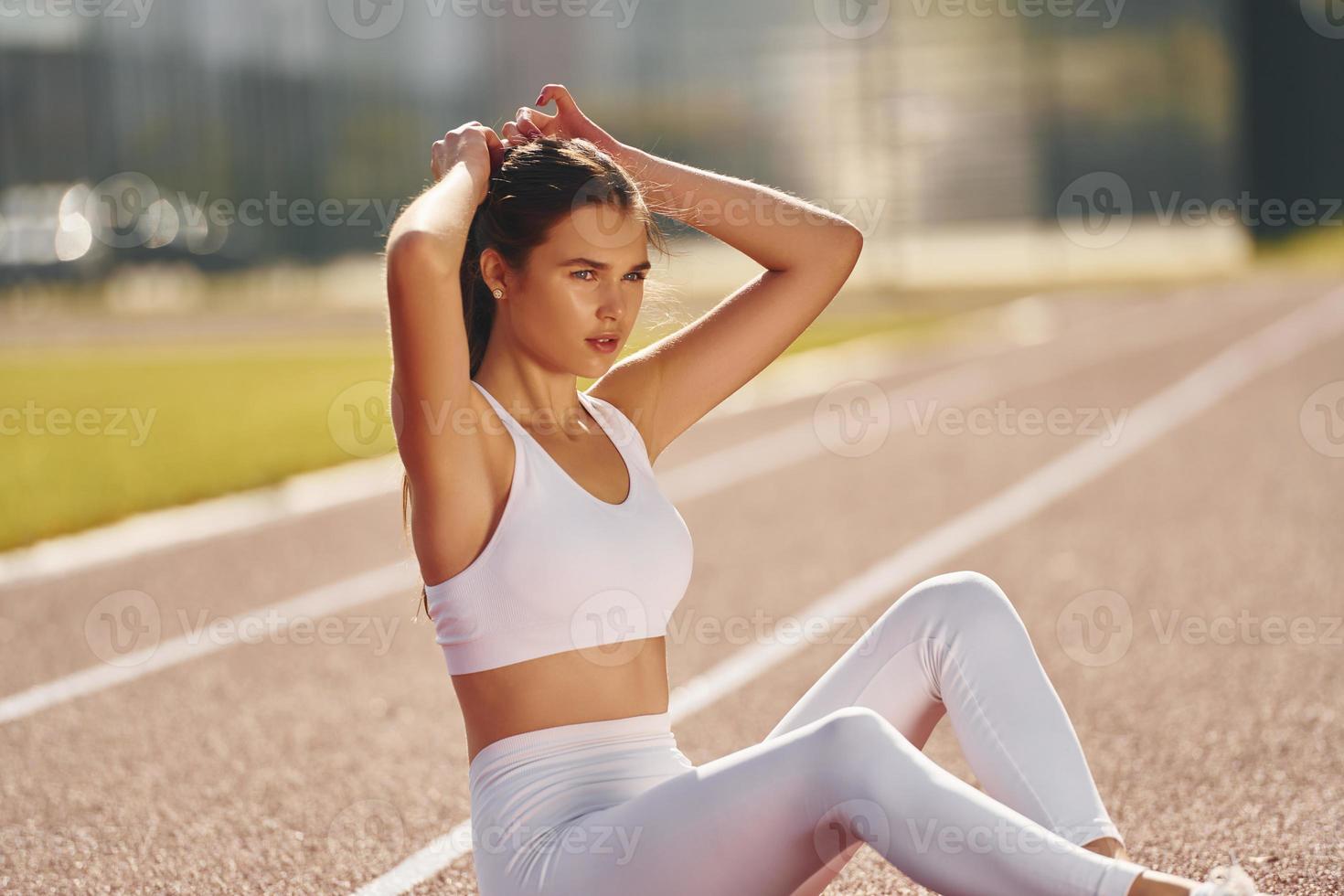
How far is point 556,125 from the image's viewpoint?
12.6 ft

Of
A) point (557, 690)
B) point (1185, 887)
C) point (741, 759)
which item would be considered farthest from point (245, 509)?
point (1185, 887)

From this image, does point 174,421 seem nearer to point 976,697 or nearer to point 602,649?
point 602,649

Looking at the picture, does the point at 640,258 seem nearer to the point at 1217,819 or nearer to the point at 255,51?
the point at 1217,819

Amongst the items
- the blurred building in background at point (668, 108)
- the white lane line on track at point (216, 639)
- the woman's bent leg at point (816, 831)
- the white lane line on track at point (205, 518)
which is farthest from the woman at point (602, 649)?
the blurred building in background at point (668, 108)

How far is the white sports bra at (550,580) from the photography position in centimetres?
326

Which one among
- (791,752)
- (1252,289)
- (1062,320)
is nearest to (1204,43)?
(1252,289)

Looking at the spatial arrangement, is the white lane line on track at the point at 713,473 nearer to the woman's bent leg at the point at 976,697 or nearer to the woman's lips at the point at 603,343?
the woman's lips at the point at 603,343

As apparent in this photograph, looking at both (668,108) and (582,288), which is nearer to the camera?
(582,288)

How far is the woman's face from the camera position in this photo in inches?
136

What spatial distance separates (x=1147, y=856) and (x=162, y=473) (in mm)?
10158

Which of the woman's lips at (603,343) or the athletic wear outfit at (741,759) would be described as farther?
the woman's lips at (603,343)

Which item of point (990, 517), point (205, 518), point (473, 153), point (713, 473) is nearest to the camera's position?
point (473, 153)

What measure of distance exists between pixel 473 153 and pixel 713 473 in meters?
9.26

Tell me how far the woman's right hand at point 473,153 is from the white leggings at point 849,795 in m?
1.19
